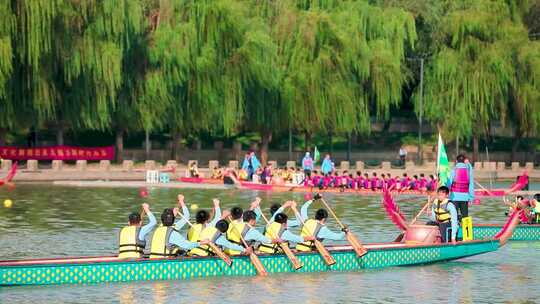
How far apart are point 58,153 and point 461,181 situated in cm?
3705

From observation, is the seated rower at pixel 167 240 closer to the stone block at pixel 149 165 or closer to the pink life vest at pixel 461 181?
the pink life vest at pixel 461 181

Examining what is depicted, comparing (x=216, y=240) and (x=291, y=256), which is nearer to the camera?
(x=216, y=240)

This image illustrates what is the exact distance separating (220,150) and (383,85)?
409 inches

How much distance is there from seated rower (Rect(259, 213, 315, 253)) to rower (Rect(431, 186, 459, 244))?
345 centimetres

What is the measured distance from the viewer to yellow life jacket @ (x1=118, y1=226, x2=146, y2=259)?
84.1 feet

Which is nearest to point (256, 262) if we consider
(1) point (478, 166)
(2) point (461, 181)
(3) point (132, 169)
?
(2) point (461, 181)

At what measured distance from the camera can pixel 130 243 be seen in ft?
84.3

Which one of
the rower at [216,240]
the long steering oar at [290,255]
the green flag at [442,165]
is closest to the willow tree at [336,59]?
the green flag at [442,165]

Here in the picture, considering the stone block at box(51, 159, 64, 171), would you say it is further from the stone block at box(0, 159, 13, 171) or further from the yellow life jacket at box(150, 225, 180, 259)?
the yellow life jacket at box(150, 225, 180, 259)

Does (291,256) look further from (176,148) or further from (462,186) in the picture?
(176,148)

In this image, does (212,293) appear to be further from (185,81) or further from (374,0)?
(374,0)

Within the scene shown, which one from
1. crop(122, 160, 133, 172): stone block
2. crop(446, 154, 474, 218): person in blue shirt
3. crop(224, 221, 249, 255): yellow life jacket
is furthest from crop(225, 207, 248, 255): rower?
crop(122, 160, 133, 172): stone block

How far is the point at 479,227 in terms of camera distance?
3431 centimetres

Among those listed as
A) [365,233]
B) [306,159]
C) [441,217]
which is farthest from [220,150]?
[441,217]
